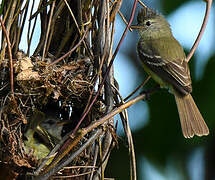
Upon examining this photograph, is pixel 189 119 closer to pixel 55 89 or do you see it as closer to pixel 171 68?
pixel 171 68

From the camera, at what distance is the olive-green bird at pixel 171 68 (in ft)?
10.6

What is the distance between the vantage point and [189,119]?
3258 millimetres

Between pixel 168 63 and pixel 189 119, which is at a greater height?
→ pixel 168 63

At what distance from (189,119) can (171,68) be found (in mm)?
393

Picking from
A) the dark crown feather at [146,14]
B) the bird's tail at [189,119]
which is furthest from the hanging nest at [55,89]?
the dark crown feather at [146,14]

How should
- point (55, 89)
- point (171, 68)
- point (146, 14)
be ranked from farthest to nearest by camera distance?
1. point (146, 14)
2. point (171, 68)
3. point (55, 89)

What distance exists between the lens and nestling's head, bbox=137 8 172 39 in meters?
3.74

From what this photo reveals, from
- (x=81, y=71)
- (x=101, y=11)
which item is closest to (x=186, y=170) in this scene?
(x=81, y=71)

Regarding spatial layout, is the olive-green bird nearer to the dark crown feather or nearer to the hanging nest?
the dark crown feather

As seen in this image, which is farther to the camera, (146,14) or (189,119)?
(146,14)

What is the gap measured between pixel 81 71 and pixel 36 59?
262 millimetres

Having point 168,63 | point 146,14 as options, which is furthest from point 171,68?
point 146,14

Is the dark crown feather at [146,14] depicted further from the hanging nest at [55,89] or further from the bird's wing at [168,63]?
the hanging nest at [55,89]

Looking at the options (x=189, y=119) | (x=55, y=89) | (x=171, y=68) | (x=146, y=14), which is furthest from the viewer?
(x=146, y=14)
